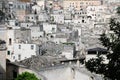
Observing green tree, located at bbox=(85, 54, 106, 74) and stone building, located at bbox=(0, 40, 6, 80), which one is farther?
stone building, located at bbox=(0, 40, 6, 80)

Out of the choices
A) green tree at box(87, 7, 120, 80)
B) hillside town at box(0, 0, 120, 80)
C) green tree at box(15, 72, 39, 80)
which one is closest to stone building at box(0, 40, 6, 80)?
hillside town at box(0, 0, 120, 80)

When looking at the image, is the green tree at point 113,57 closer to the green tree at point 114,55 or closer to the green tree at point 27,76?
the green tree at point 114,55

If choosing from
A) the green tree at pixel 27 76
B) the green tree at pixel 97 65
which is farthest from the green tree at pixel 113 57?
the green tree at pixel 27 76

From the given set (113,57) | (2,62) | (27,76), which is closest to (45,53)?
(2,62)

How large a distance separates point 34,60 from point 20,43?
6980 mm

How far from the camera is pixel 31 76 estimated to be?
19.1m

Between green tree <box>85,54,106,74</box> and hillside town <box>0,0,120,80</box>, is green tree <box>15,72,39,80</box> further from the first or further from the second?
green tree <box>85,54,106,74</box>

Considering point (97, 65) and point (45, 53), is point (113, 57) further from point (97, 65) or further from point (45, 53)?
point (45, 53)

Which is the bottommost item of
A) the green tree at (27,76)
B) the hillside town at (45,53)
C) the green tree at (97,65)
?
the hillside town at (45,53)

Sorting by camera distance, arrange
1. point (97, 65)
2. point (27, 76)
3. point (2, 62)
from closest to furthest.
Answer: point (97, 65) < point (27, 76) < point (2, 62)

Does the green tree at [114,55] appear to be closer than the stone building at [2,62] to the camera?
Yes

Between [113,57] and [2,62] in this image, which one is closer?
[113,57]

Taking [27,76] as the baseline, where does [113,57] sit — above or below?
above

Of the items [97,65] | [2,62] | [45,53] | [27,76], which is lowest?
[45,53]
